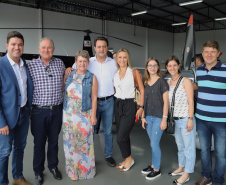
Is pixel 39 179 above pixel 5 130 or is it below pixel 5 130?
below

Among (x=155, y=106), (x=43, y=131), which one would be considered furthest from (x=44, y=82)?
(x=155, y=106)

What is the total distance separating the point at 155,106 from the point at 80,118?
Result: 33.5 inches

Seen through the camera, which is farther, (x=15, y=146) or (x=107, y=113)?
(x=107, y=113)

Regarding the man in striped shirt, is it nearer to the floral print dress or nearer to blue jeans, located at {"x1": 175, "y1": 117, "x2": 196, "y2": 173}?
blue jeans, located at {"x1": 175, "y1": 117, "x2": 196, "y2": 173}

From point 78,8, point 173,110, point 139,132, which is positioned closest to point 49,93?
point 173,110

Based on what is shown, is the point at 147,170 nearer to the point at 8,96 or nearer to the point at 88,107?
the point at 88,107

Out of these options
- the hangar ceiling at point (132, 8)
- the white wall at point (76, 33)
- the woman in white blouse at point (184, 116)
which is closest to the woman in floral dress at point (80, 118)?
the woman in white blouse at point (184, 116)

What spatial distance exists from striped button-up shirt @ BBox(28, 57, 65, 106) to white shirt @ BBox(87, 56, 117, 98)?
54 centimetres

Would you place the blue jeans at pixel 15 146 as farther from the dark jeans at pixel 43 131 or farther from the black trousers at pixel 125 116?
the black trousers at pixel 125 116

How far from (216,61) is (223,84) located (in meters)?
0.26

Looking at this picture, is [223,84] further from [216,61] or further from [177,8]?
[177,8]

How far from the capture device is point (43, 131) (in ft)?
6.84

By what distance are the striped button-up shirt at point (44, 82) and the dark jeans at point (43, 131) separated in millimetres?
105

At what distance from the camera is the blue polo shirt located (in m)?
1.87
